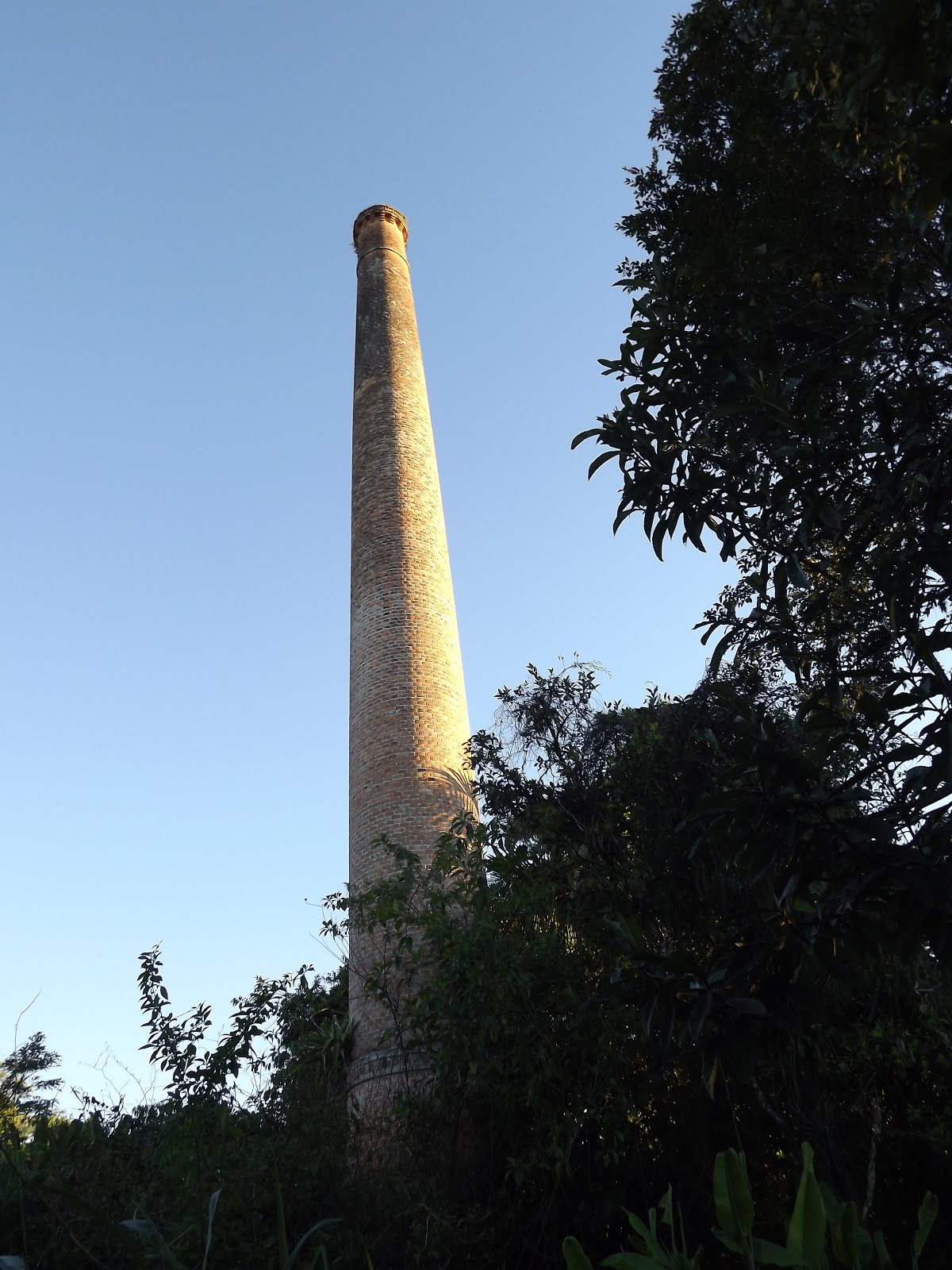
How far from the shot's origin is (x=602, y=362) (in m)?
4.82

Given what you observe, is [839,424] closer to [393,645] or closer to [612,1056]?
[612,1056]

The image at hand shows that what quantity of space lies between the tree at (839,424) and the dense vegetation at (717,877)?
0.02 meters

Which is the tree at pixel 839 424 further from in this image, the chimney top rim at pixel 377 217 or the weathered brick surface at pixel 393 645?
the chimney top rim at pixel 377 217

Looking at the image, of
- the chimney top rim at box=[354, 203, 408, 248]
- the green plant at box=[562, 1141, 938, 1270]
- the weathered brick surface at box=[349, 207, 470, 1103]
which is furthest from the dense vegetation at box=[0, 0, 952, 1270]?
the chimney top rim at box=[354, 203, 408, 248]

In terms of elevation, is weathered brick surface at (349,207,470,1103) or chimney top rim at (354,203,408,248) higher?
chimney top rim at (354,203,408,248)

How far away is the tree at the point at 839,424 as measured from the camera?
340cm

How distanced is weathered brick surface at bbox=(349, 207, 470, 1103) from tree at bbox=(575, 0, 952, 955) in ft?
17.5

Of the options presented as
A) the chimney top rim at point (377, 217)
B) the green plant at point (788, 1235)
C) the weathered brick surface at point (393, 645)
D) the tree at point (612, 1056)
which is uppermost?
the chimney top rim at point (377, 217)

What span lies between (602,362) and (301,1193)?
504cm

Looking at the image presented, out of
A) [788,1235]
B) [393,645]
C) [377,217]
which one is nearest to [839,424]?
[788,1235]

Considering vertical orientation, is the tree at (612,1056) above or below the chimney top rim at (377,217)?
below

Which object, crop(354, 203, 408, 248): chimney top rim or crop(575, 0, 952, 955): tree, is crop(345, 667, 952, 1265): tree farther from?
crop(354, 203, 408, 248): chimney top rim

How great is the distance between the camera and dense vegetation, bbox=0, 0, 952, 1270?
11.5 ft

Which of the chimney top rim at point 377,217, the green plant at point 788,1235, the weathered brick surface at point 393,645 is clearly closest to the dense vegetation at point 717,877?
the green plant at point 788,1235
